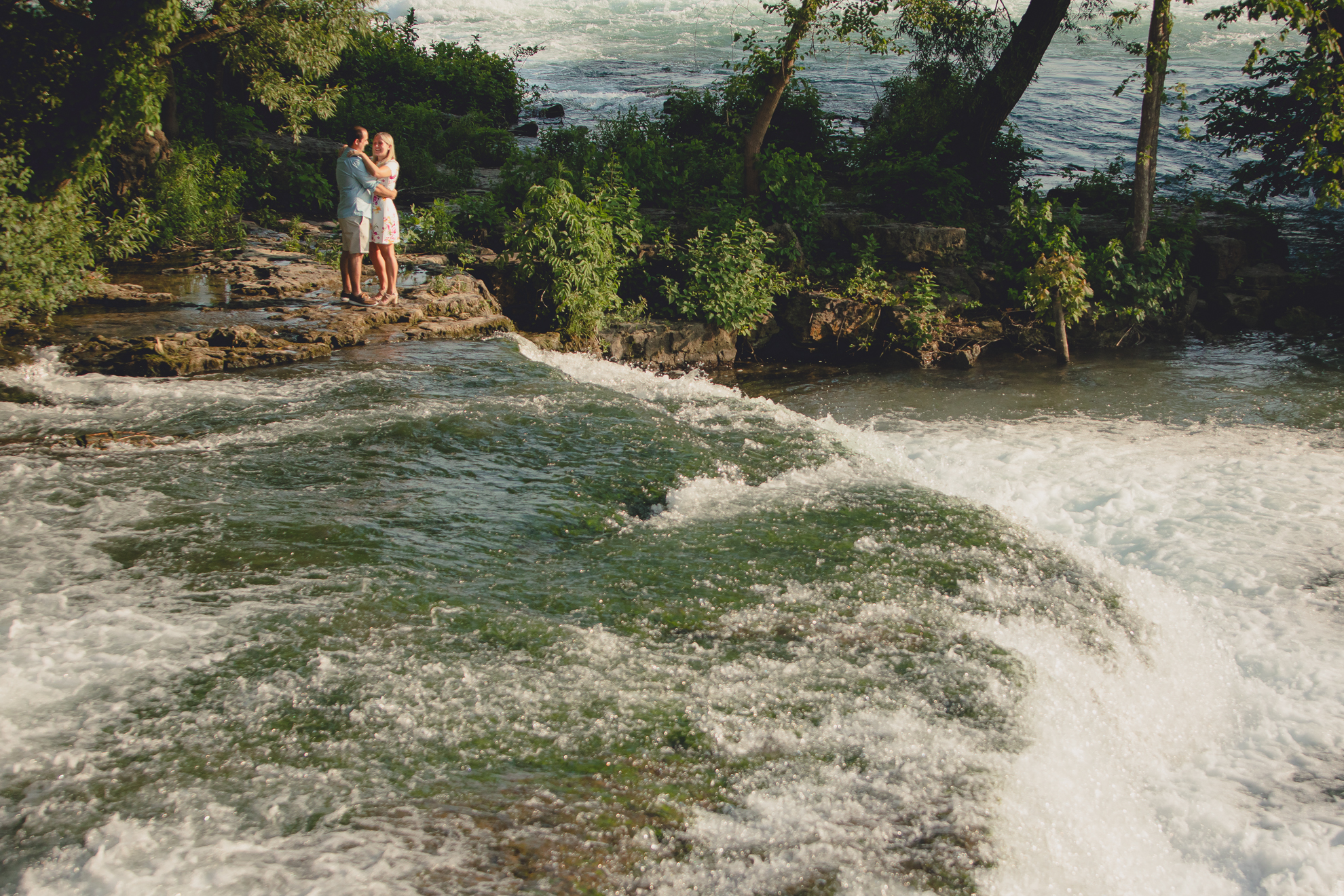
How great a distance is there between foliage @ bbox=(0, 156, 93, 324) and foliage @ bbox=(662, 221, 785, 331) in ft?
23.9

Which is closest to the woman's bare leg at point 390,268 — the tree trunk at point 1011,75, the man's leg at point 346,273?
the man's leg at point 346,273

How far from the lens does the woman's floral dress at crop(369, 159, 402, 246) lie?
10.3 meters

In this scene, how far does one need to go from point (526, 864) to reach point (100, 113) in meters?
10.3

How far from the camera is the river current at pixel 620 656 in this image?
357cm

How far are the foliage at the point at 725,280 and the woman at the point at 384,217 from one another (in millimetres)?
4145

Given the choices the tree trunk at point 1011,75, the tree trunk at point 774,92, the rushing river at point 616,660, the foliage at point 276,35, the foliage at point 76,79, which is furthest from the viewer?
the tree trunk at point 1011,75

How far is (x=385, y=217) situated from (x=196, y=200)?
4.15m

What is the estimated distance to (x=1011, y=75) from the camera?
1742 centimetres

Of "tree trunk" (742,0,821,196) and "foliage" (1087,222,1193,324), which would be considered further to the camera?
"foliage" (1087,222,1193,324)

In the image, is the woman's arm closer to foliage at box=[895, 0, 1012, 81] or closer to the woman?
the woman

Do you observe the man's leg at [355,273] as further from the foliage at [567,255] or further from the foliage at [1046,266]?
the foliage at [1046,266]

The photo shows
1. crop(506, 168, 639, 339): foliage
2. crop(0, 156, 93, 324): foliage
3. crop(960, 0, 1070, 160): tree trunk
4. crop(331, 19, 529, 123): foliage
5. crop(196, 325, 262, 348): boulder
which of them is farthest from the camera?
crop(331, 19, 529, 123): foliage

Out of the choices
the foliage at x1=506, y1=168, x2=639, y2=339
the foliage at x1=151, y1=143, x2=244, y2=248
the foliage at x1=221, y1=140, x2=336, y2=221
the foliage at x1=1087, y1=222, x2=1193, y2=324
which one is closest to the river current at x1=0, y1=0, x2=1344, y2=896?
the foliage at x1=506, y1=168, x2=639, y2=339

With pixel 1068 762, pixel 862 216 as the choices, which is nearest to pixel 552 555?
pixel 1068 762
